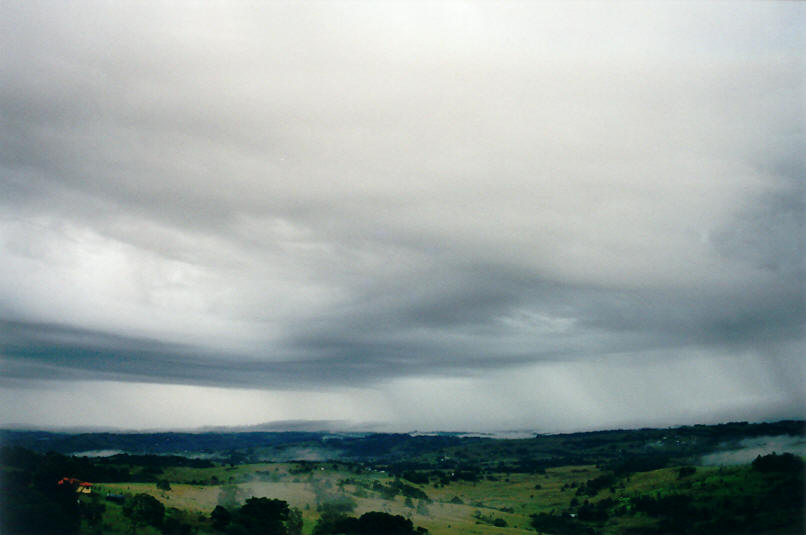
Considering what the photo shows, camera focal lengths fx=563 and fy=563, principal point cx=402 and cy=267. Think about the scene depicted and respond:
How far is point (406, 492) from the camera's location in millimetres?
62875

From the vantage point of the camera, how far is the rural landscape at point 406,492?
36875 mm

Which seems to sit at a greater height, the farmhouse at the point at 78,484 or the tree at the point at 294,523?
the farmhouse at the point at 78,484

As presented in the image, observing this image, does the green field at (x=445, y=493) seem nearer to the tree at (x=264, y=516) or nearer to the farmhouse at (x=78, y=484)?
the farmhouse at (x=78, y=484)

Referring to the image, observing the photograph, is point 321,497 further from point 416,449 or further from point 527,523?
point 416,449

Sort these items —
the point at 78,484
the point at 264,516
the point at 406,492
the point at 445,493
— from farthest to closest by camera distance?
1. the point at 445,493
2. the point at 406,492
3. the point at 78,484
4. the point at 264,516

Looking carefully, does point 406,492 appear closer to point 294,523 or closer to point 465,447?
point 294,523

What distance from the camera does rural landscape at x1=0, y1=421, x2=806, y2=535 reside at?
36.9m

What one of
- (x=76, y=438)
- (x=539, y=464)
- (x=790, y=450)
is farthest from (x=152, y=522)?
(x=539, y=464)

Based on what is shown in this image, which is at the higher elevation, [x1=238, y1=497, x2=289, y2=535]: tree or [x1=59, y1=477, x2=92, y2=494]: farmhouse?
[x1=59, y1=477, x2=92, y2=494]: farmhouse

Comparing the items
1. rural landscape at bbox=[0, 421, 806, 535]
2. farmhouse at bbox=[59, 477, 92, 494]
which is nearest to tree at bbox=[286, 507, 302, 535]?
rural landscape at bbox=[0, 421, 806, 535]

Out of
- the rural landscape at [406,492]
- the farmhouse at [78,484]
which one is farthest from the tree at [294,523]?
the farmhouse at [78,484]

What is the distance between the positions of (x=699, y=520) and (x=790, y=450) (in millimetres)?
10135

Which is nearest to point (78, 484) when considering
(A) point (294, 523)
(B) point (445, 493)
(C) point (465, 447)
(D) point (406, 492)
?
(A) point (294, 523)

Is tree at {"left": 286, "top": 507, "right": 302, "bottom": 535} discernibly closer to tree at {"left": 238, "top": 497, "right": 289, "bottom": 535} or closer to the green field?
tree at {"left": 238, "top": 497, "right": 289, "bottom": 535}
